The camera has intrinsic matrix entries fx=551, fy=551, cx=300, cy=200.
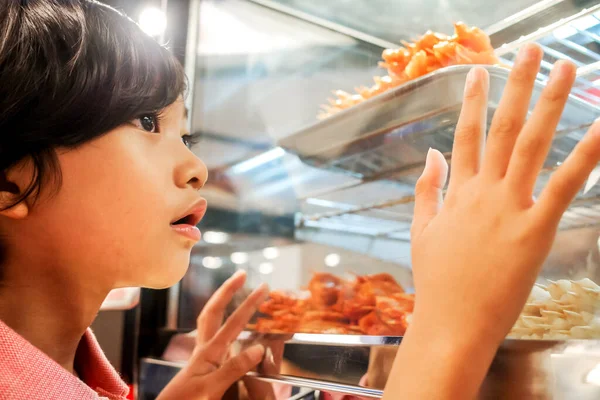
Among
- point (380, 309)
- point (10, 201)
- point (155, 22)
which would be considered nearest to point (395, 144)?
point (380, 309)

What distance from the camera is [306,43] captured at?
1.41m

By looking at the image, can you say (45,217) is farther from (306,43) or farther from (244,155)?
(306,43)

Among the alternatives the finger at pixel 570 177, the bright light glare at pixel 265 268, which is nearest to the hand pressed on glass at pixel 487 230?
the finger at pixel 570 177

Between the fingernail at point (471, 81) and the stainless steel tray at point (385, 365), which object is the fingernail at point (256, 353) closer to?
the stainless steel tray at point (385, 365)

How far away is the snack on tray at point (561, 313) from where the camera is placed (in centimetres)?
59

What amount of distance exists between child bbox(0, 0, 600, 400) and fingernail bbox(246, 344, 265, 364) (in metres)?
0.22

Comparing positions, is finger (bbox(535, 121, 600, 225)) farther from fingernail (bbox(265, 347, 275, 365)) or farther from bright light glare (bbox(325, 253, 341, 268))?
bright light glare (bbox(325, 253, 341, 268))

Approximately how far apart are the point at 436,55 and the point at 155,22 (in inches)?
33.9

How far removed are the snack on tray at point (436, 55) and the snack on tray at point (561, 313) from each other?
1.17 feet

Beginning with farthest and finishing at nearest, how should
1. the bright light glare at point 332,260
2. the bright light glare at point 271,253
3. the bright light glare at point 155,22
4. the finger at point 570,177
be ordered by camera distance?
the bright light glare at point 155,22
the bright light glare at point 271,253
the bright light glare at point 332,260
the finger at point 570,177

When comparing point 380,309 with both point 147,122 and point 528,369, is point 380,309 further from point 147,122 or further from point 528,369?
point 147,122

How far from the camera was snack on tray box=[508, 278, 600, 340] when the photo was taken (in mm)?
588

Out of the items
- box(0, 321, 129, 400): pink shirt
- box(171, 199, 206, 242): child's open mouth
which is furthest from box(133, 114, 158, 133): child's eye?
box(0, 321, 129, 400): pink shirt

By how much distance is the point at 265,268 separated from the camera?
1273mm
